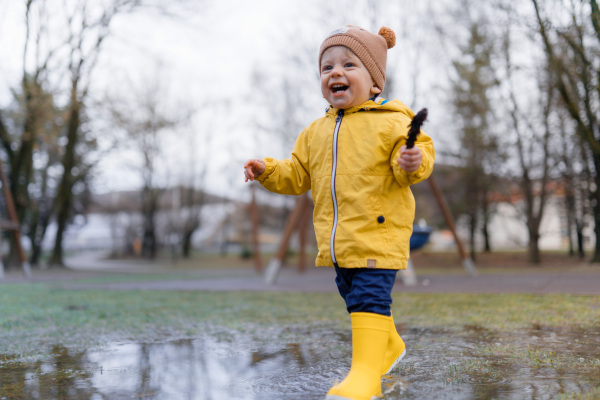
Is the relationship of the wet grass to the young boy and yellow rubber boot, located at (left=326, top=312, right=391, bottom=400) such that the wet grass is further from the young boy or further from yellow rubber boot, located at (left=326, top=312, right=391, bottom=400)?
the young boy

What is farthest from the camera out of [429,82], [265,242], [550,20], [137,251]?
[265,242]

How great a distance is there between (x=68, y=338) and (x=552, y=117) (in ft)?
53.1

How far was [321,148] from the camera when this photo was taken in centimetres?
265

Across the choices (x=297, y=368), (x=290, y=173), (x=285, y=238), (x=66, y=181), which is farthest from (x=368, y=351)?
(x=66, y=181)

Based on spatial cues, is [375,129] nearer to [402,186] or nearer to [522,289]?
[402,186]

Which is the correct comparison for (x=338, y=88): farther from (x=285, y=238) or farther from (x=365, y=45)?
(x=285, y=238)

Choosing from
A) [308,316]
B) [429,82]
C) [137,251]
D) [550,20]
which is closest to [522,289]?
[308,316]

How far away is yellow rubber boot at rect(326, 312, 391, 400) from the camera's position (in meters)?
2.18

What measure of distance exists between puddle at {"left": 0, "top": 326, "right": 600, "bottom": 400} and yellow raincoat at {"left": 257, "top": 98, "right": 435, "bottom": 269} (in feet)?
1.80

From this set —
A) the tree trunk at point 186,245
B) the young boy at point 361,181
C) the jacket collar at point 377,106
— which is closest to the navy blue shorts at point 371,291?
the young boy at point 361,181

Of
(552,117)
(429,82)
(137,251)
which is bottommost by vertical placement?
(137,251)

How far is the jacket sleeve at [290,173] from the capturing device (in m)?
2.76

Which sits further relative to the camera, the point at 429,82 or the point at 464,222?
the point at 464,222

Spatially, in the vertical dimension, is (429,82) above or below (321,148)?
above
